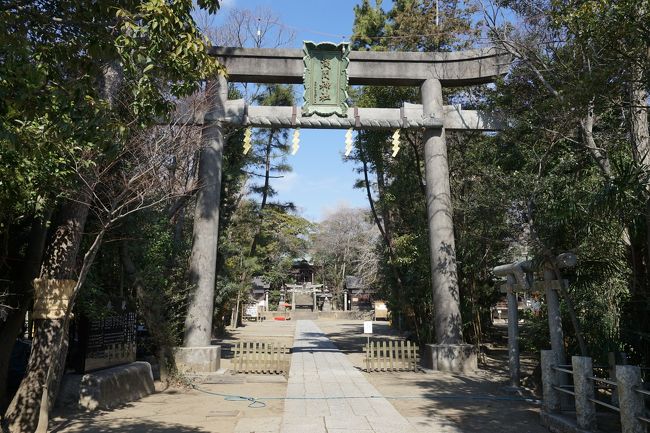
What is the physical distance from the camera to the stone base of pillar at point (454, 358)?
38.9 ft

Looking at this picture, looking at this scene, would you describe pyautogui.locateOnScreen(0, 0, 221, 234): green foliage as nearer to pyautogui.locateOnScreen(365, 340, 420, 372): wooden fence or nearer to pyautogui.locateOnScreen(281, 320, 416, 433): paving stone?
pyautogui.locateOnScreen(281, 320, 416, 433): paving stone

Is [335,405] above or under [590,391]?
under

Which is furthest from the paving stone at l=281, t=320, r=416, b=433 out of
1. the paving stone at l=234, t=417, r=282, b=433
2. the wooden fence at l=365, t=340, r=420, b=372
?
the wooden fence at l=365, t=340, r=420, b=372

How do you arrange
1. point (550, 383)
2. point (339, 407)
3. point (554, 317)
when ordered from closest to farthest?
1. point (550, 383)
2. point (554, 317)
3. point (339, 407)

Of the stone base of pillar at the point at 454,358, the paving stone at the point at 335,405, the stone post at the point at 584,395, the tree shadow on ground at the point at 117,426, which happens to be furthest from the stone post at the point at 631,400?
the stone base of pillar at the point at 454,358

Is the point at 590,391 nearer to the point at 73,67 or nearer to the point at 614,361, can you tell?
the point at 614,361

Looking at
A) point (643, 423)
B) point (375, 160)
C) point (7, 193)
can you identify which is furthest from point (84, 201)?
point (375, 160)

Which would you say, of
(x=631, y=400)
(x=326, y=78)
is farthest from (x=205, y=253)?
(x=631, y=400)

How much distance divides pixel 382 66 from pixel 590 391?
980 centimetres

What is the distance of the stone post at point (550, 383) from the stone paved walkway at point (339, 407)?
1.46 m

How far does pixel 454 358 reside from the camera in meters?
11.9

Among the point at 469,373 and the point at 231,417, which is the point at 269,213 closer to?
the point at 469,373

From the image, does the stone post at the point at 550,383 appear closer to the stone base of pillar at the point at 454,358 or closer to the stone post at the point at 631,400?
the stone post at the point at 631,400

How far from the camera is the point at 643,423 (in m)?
4.88
